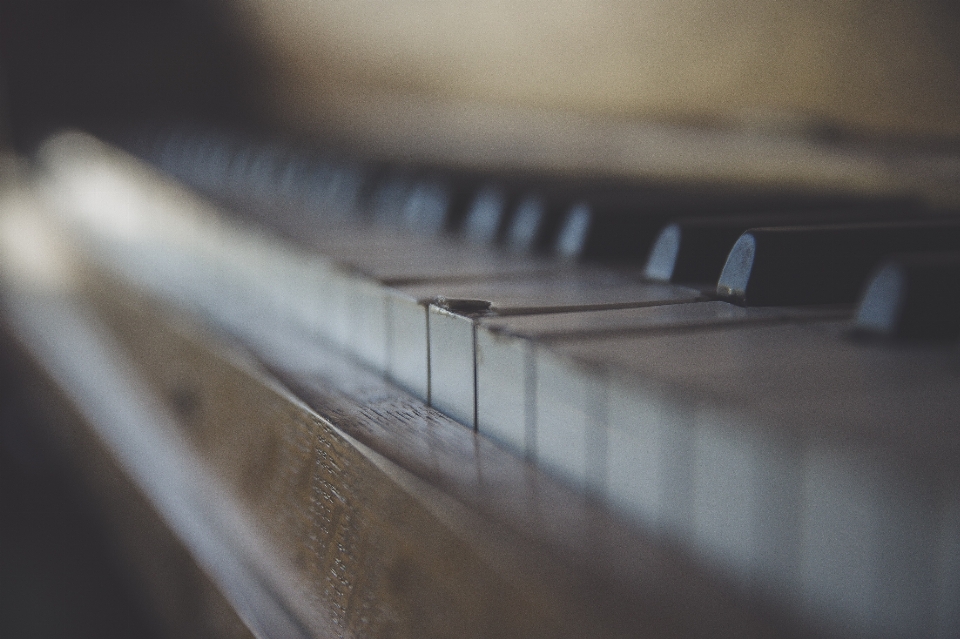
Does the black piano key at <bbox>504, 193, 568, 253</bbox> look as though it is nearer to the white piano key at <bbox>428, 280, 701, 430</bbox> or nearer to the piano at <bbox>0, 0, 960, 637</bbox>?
the piano at <bbox>0, 0, 960, 637</bbox>

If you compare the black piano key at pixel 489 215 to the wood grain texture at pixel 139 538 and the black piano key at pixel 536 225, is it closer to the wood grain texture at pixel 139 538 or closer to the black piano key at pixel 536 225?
the black piano key at pixel 536 225

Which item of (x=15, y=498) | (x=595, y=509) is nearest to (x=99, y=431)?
(x=15, y=498)

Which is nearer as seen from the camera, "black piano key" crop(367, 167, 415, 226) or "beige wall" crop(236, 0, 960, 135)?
"beige wall" crop(236, 0, 960, 135)

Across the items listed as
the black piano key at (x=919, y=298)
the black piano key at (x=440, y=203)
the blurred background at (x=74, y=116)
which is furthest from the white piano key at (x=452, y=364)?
the blurred background at (x=74, y=116)

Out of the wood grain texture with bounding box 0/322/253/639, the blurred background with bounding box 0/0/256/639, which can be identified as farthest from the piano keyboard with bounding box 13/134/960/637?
the blurred background with bounding box 0/0/256/639

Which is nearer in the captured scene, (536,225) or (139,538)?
(536,225)

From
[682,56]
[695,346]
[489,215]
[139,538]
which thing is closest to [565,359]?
[695,346]

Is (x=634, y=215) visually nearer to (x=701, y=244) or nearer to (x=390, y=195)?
(x=701, y=244)
